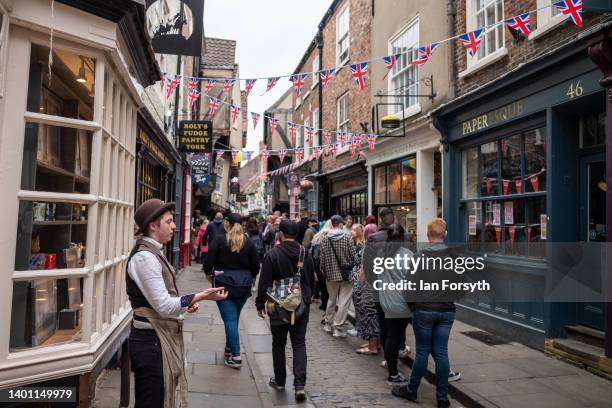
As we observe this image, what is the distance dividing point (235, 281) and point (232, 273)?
0.11 m

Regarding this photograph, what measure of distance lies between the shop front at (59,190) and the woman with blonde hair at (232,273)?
1.97m

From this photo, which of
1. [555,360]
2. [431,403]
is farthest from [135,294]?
[555,360]

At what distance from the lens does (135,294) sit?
125 inches

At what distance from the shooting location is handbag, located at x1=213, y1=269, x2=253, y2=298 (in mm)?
6051

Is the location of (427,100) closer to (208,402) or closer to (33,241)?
(208,402)

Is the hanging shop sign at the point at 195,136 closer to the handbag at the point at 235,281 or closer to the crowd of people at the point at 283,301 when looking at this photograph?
the crowd of people at the point at 283,301

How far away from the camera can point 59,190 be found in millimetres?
3742

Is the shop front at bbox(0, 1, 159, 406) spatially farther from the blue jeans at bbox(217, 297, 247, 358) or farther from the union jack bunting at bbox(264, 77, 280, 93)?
the union jack bunting at bbox(264, 77, 280, 93)

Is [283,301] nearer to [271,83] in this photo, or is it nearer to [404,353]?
[404,353]

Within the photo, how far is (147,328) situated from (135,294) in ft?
0.78

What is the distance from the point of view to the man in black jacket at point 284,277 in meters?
5.16

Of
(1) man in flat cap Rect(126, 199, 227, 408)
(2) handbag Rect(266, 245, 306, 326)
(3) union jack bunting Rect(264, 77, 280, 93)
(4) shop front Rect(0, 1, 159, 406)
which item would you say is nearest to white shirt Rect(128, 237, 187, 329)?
(1) man in flat cap Rect(126, 199, 227, 408)

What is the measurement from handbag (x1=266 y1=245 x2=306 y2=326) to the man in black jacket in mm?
50

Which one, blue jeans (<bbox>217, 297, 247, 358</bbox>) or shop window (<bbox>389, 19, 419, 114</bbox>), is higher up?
shop window (<bbox>389, 19, 419, 114</bbox>)
